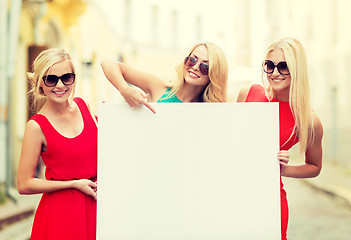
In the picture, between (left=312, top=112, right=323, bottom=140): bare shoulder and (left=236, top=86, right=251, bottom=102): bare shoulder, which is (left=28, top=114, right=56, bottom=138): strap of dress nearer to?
(left=236, top=86, right=251, bottom=102): bare shoulder

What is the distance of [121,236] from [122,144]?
350mm

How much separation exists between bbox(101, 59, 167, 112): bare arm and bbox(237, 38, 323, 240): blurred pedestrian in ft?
1.48

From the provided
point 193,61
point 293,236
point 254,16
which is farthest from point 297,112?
point 254,16

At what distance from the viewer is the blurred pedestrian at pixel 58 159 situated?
2010mm

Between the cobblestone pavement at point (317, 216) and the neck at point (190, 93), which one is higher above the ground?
the neck at point (190, 93)

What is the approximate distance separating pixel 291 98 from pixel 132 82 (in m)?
0.74

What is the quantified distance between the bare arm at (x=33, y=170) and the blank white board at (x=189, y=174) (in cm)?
20

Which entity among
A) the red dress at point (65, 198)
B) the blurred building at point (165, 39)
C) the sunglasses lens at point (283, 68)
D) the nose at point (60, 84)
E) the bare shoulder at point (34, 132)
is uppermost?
the blurred building at point (165, 39)

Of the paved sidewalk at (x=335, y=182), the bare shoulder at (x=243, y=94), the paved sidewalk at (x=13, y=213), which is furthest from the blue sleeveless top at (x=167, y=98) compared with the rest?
the paved sidewalk at (x=335, y=182)

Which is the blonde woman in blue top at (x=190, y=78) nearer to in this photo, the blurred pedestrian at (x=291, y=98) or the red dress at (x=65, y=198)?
the blurred pedestrian at (x=291, y=98)

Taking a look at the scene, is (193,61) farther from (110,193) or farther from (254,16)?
(254,16)

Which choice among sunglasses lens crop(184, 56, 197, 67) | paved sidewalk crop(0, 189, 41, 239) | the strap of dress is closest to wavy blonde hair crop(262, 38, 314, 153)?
sunglasses lens crop(184, 56, 197, 67)

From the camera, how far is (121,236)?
6.12 ft

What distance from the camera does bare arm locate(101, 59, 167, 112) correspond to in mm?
1841
